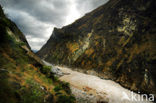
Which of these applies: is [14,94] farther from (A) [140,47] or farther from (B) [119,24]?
(B) [119,24]

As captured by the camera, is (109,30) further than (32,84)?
Yes

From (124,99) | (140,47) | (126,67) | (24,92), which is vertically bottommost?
(124,99)

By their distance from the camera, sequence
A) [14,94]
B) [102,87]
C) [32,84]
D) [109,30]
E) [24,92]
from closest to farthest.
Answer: [14,94], [24,92], [32,84], [102,87], [109,30]

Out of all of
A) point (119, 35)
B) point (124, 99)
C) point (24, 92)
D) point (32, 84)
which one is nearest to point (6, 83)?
point (24, 92)

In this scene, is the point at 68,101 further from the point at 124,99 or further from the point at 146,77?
the point at 146,77

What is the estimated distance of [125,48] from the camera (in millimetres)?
15672

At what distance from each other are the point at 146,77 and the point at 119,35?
1020 cm

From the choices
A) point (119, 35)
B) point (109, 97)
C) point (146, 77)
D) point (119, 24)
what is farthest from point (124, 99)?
point (119, 24)

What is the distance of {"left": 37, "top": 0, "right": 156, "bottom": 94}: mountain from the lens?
1142cm

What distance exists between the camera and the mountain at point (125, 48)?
11.4 meters

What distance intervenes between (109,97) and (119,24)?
629 inches

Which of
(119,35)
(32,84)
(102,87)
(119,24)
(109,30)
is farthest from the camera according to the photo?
(109,30)

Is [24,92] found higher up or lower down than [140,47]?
lower down

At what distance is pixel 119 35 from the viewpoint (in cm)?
1838
